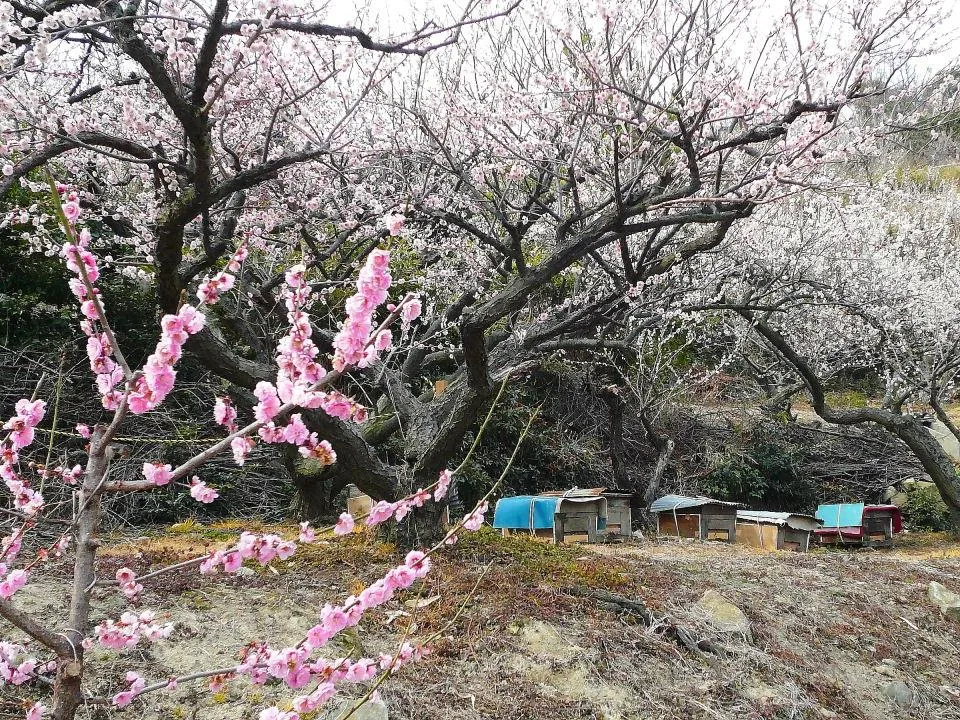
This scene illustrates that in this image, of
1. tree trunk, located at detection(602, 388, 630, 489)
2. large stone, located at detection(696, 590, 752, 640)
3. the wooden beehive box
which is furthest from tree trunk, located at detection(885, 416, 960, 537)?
large stone, located at detection(696, 590, 752, 640)

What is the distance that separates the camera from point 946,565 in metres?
7.56

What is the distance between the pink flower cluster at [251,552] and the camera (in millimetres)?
1913

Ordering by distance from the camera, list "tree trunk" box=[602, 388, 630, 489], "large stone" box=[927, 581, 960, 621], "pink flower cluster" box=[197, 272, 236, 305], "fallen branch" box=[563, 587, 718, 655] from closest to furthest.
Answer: "pink flower cluster" box=[197, 272, 236, 305], "fallen branch" box=[563, 587, 718, 655], "large stone" box=[927, 581, 960, 621], "tree trunk" box=[602, 388, 630, 489]

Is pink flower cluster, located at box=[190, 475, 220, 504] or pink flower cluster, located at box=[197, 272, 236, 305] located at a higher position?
pink flower cluster, located at box=[197, 272, 236, 305]

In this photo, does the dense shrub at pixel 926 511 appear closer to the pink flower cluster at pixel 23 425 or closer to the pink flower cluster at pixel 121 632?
the pink flower cluster at pixel 121 632

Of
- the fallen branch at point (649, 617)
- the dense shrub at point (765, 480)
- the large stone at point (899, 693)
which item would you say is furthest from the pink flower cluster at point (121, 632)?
the dense shrub at point (765, 480)

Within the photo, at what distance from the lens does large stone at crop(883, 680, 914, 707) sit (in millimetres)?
4219

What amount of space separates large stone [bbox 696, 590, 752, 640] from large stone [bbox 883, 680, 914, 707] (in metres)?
0.82

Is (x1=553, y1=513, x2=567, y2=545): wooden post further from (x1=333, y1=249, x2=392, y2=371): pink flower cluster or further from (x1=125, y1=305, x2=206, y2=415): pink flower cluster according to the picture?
(x1=125, y1=305, x2=206, y2=415): pink flower cluster

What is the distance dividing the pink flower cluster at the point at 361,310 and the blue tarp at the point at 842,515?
30.4 feet

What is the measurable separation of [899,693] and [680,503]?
453cm

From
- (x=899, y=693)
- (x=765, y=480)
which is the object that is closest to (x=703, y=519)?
(x=765, y=480)

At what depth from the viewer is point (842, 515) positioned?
9430 millimetres

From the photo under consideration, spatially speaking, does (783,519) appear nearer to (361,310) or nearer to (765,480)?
(765,480)
